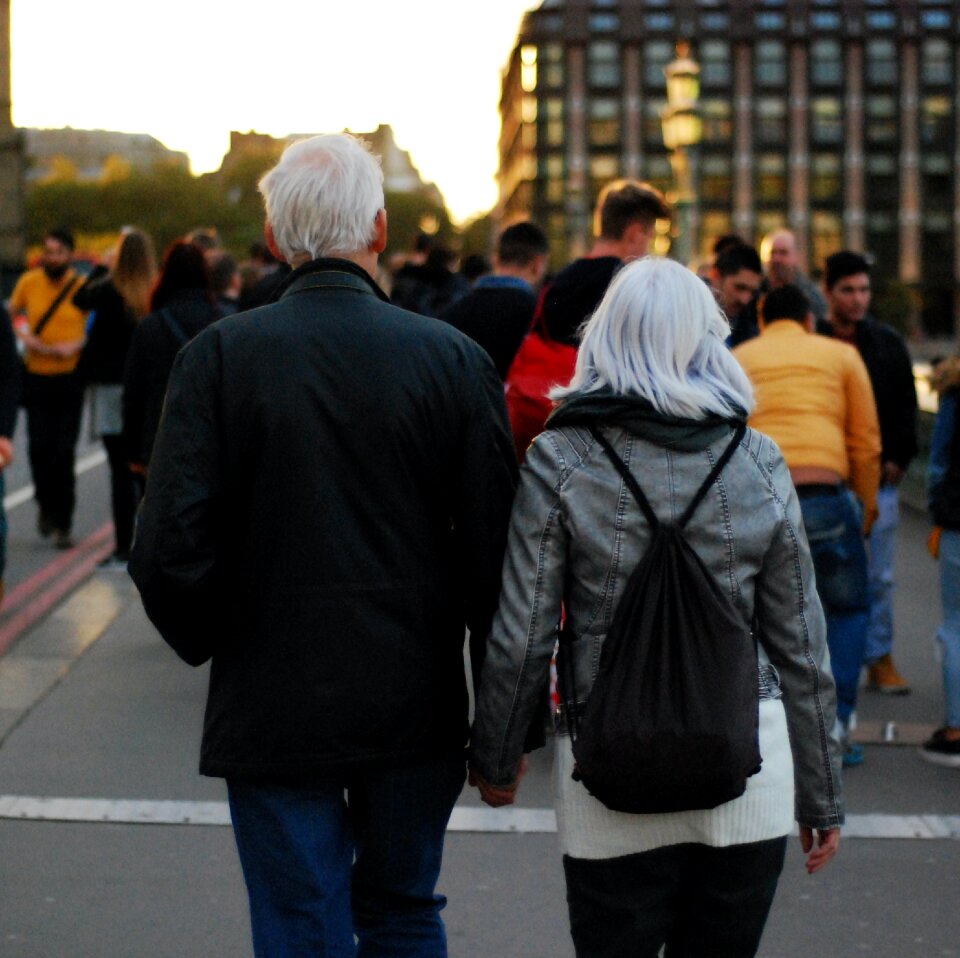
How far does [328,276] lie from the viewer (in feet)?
9.66

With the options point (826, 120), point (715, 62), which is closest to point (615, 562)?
point (715, 62)

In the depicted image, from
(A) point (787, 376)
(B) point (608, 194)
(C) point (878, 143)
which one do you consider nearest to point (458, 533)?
(A) point (787, 376)

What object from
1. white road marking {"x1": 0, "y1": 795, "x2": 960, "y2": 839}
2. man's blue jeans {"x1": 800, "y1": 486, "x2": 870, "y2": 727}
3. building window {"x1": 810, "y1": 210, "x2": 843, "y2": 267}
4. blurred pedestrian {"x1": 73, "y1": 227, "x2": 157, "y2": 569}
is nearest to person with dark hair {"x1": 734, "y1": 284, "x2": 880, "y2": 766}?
man's blue jeans {"x1": 800, "y1": 486, "x2": 870, "y2": 727}

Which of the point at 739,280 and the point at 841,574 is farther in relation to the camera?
the point at 739,280

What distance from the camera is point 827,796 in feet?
10.0

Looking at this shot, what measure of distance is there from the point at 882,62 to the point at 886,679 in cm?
11727

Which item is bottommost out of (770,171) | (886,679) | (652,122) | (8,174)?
(886,679)

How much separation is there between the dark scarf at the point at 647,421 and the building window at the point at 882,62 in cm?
12116

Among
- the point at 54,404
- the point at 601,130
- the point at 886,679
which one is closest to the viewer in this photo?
the point at 886,679

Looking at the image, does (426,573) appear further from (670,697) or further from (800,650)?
(800,650)

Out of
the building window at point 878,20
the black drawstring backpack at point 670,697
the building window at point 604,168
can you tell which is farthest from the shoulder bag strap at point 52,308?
the building window at point 878,20

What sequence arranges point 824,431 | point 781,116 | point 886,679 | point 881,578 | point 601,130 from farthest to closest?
point 781,116 < point 601,130 < point 886,679 < point 881,578 < point 824,431

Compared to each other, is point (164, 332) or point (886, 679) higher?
point (164, 332)

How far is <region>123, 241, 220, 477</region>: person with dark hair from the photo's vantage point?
7898 millimetres
